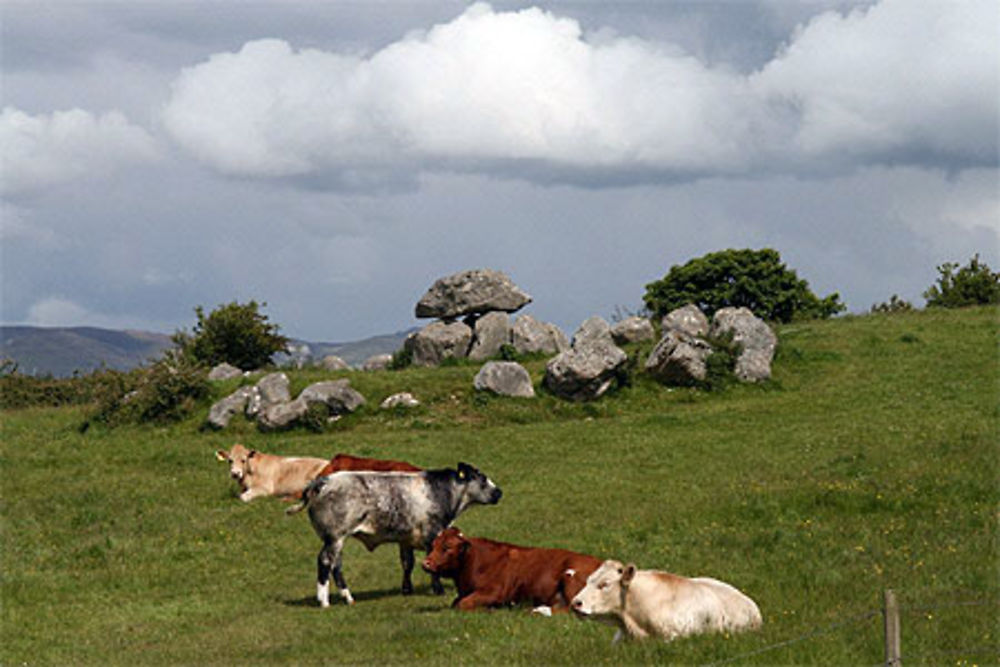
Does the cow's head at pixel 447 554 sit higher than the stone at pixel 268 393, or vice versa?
the stone at pixel 268 393

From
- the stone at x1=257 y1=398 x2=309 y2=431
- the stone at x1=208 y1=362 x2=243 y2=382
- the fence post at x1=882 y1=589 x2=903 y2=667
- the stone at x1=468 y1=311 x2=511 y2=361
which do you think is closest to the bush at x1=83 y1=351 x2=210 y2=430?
the stone at x1=257 y1=398 x2=309 y2=431

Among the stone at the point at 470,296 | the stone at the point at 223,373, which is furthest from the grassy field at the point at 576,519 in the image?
the stone at the point at 470,296

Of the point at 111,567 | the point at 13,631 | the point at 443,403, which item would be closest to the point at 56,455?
the point at 443,403

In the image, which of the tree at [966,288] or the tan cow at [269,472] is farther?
the tree at [966,288]

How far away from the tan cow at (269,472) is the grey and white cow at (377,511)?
10763 mm

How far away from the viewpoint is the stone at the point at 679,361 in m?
42.1

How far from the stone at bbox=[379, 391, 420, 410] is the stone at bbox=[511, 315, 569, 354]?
11.0 m

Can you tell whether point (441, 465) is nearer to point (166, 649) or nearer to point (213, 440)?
point (213, 440)

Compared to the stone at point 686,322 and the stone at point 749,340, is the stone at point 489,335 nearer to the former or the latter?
the stone at point 686,322

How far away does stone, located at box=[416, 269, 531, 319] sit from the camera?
179ft

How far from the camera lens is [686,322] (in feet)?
162

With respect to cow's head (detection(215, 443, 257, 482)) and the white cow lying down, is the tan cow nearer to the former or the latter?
cow's head (detection(215, 443, 257, 482))

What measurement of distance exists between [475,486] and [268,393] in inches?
915

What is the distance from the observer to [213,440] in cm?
3831
